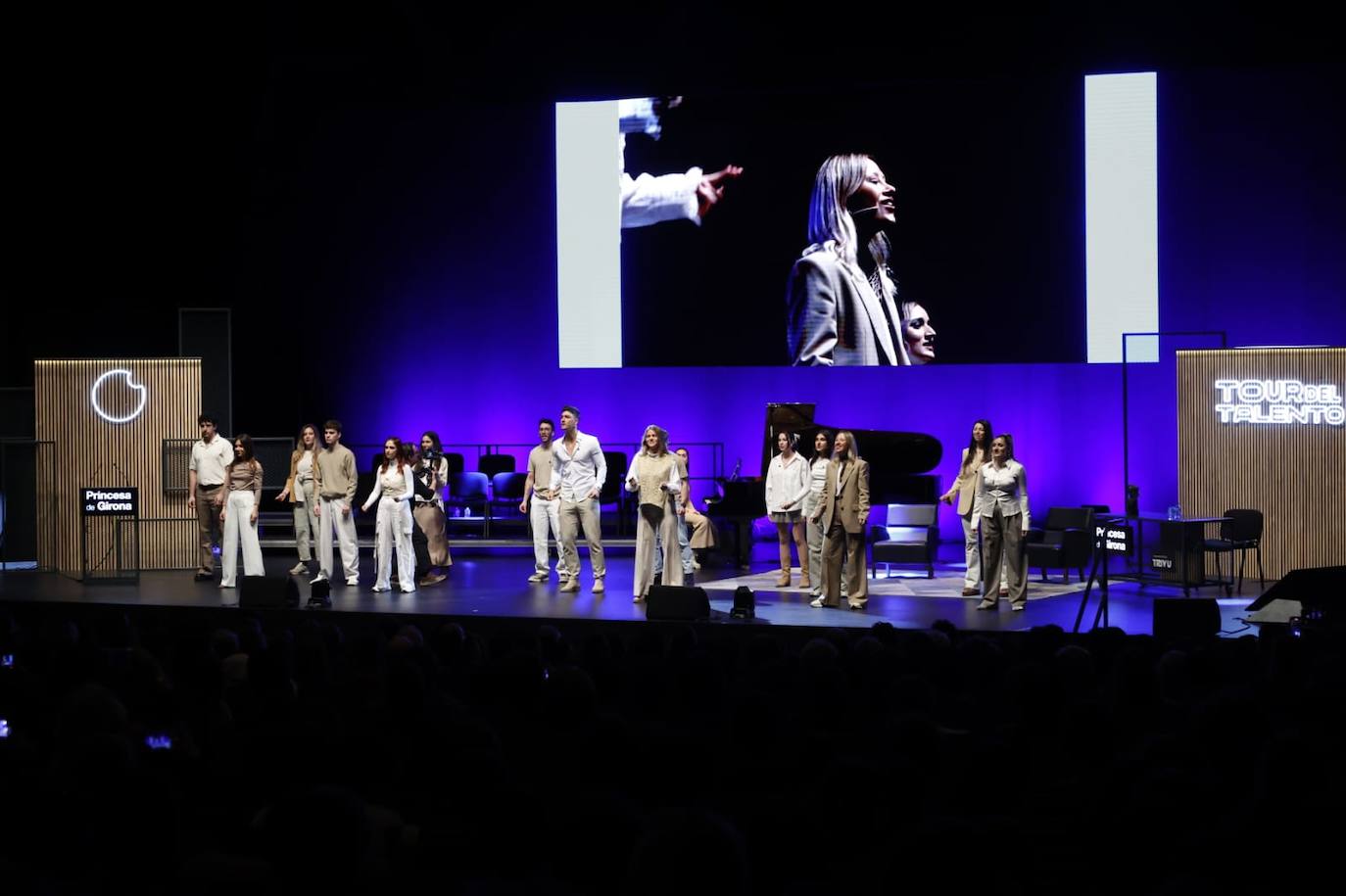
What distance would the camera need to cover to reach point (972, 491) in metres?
11.2

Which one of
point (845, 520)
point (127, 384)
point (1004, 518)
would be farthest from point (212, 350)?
point (1004, 518)

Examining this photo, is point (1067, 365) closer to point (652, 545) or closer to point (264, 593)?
point (652, 545)

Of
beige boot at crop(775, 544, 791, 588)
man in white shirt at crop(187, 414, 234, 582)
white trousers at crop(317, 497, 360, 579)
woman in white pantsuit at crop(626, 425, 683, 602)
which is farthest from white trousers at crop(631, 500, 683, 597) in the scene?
man in white shirt at crop(187, 414, 234, 582)

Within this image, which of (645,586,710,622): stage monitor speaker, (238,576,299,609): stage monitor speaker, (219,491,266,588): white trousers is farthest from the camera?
(219,491,266,588): white trousers

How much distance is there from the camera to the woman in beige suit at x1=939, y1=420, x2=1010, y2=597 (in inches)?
432

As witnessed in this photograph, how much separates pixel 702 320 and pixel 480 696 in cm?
1243

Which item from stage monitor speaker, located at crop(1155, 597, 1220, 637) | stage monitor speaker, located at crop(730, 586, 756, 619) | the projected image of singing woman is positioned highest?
the projected image of singing woman

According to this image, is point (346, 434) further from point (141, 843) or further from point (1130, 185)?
point (141, 843)

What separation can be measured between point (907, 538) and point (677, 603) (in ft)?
18.1

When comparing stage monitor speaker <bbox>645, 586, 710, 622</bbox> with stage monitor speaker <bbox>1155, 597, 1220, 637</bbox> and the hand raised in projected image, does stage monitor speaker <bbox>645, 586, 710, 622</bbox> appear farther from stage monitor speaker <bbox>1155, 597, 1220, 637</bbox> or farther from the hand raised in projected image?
the hand raised in projected image

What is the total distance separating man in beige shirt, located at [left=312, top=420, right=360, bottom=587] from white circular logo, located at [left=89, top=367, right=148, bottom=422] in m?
2.68

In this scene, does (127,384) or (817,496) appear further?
(127,384)

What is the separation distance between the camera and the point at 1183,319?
16.3 meters

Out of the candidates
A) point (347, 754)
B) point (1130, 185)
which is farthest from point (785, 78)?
point (347, 754)
